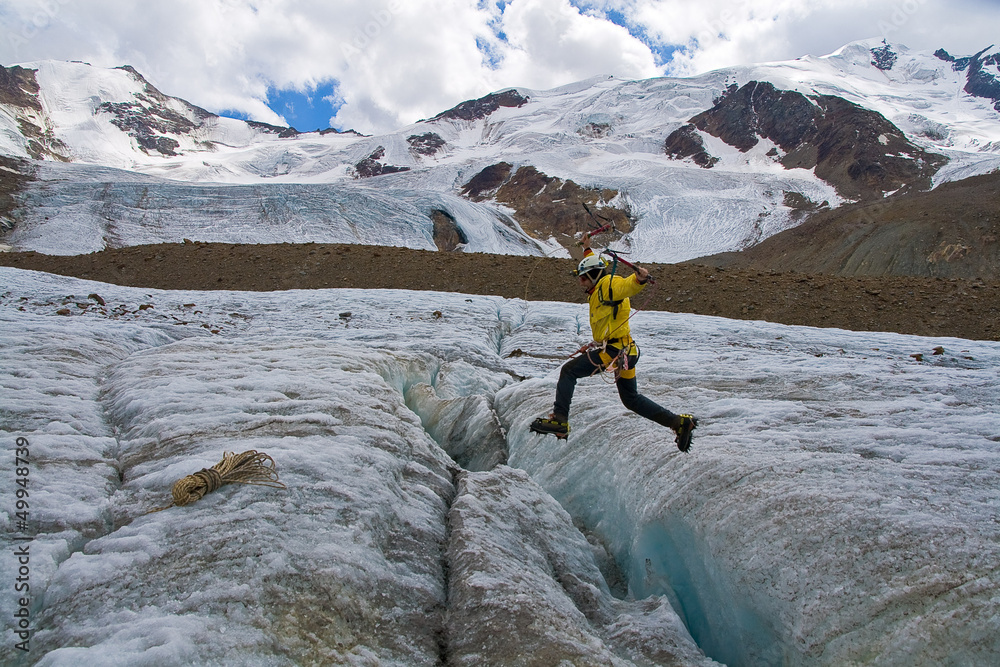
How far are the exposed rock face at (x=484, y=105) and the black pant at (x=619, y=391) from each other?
14981 cm

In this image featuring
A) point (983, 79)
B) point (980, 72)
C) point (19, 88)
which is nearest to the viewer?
point (19, 88)

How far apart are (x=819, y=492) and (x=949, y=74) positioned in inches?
7499

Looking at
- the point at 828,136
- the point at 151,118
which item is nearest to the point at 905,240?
the point at 828,136

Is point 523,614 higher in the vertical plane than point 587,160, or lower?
lower

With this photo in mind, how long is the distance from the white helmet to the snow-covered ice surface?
2.14 meters

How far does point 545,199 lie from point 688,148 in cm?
3365

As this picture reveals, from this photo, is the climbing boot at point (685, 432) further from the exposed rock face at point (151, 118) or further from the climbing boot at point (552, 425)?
the exposed rock face at point (151, 118)

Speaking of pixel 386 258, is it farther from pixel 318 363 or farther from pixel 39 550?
pixel 39 550

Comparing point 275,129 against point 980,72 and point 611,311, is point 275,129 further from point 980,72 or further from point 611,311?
point 980,72

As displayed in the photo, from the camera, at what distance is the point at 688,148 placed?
90.8 metres

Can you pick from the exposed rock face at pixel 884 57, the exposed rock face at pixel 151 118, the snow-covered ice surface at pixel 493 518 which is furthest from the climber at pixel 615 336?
the exposed rock face at pixel 884 57

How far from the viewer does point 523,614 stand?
12.6ft

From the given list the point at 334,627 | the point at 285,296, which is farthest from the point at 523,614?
the point at 285,296

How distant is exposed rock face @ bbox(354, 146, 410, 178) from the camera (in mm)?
97044
